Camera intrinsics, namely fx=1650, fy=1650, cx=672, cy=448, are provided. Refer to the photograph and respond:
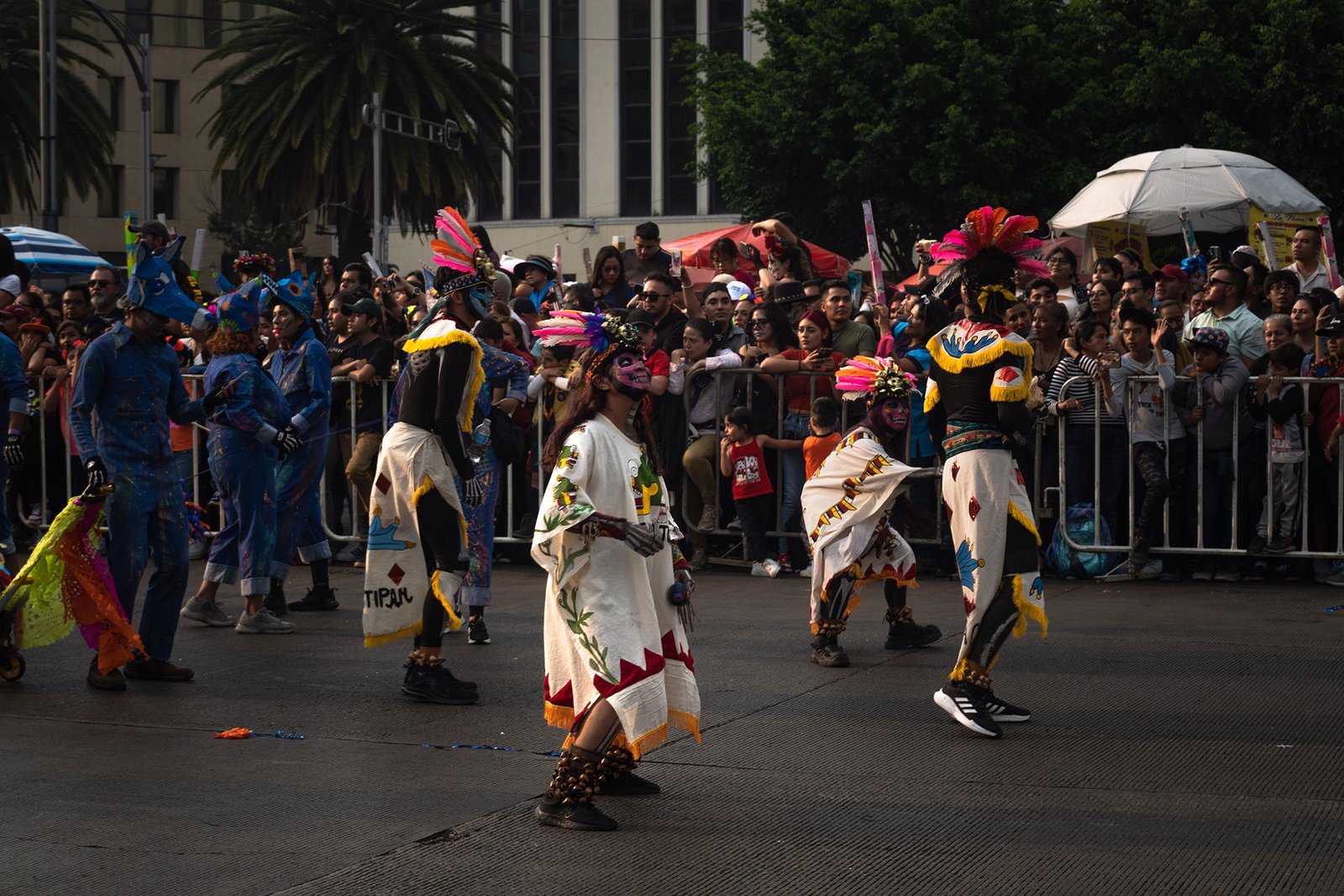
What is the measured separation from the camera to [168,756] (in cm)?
689

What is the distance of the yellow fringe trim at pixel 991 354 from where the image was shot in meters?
7.35

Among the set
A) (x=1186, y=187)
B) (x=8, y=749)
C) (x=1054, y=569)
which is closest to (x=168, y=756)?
(x=8, y=749)

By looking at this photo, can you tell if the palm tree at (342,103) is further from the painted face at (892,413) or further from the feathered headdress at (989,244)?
the feathered headdress at (989,244)

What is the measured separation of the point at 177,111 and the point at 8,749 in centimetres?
5898

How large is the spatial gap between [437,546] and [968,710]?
2.67m

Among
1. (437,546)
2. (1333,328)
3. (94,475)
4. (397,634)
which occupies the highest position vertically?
(1333,328)

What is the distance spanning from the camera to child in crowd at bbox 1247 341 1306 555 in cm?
1124

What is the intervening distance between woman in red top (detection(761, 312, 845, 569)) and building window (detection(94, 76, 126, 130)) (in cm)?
5320

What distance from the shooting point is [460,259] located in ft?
27.5

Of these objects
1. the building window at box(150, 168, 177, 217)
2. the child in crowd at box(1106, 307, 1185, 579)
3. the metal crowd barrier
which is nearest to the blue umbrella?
the metal crowd barrier

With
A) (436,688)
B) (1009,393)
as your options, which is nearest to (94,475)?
(436,688)

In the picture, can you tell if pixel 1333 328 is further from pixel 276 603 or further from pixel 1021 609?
pixel 276 603

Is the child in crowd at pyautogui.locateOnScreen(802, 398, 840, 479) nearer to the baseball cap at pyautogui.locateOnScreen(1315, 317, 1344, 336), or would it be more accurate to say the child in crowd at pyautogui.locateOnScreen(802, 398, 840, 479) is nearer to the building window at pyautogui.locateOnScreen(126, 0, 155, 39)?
the baseball cap at pyautogui.locateOnScreen(1315, 317, 1344, 336)

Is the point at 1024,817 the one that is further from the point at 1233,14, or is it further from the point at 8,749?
the point at 1233,14
